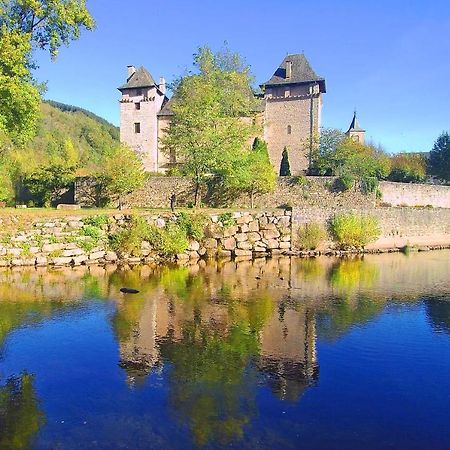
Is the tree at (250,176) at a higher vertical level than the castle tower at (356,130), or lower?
lower

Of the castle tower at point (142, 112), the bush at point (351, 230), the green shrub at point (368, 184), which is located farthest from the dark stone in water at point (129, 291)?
the castle tower at point (142, 112)

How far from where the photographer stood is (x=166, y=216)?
24531 millimetres

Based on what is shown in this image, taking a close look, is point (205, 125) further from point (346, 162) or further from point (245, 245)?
point (346, 162)

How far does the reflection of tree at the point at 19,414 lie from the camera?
257 inches

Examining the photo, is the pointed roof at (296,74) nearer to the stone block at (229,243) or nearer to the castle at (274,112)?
the castle at (274,112)

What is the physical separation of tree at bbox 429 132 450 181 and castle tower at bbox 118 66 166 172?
28.2m

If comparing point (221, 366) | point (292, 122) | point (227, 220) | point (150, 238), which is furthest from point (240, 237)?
point (292, 122)

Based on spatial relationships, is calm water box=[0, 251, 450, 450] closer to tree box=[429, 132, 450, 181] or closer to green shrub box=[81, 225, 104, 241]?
green shrub box=[81, 225, 104, 241]

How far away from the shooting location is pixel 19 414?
7.20 m

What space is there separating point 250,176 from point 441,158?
26.3 metres

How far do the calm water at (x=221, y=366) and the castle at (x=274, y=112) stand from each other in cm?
2750

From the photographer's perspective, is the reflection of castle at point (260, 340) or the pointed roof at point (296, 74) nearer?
the reflection of castle at point (260, 340)

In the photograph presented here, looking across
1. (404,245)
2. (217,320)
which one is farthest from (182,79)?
(217,320)

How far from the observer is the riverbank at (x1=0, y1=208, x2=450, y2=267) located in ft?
67.8
